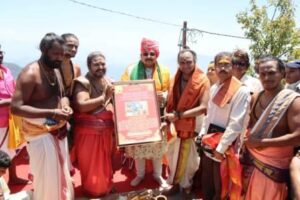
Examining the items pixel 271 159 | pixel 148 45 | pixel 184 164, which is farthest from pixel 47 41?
pixel 271 159

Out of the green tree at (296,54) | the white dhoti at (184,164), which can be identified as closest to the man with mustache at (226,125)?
the white dhoti at (184,164)

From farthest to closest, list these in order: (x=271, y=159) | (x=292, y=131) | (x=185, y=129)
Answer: (x=185, y=129) < (x=271, y=159) < (x=292, y=131)

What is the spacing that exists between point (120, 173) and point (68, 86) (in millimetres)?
1936

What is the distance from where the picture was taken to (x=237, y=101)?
12.9 feet

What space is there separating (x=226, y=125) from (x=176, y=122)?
885 mm

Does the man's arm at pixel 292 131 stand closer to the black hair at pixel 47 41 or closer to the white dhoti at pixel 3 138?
the black hair at pixel 47 41

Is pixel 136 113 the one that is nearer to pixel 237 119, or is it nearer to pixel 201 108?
pixel 201 108

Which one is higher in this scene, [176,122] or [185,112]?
[185,112]

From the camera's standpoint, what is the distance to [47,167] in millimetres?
3959

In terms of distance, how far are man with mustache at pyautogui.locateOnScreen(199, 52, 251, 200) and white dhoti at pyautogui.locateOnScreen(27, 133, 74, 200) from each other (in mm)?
1733

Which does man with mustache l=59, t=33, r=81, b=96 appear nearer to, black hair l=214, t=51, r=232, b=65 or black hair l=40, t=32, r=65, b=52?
black hair l=40, t=32, r=65, b=52

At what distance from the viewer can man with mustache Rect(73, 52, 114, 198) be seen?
4598mm

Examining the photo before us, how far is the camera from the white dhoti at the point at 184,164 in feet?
16.0

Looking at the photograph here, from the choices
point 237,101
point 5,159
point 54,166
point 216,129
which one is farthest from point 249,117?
point 5,159
